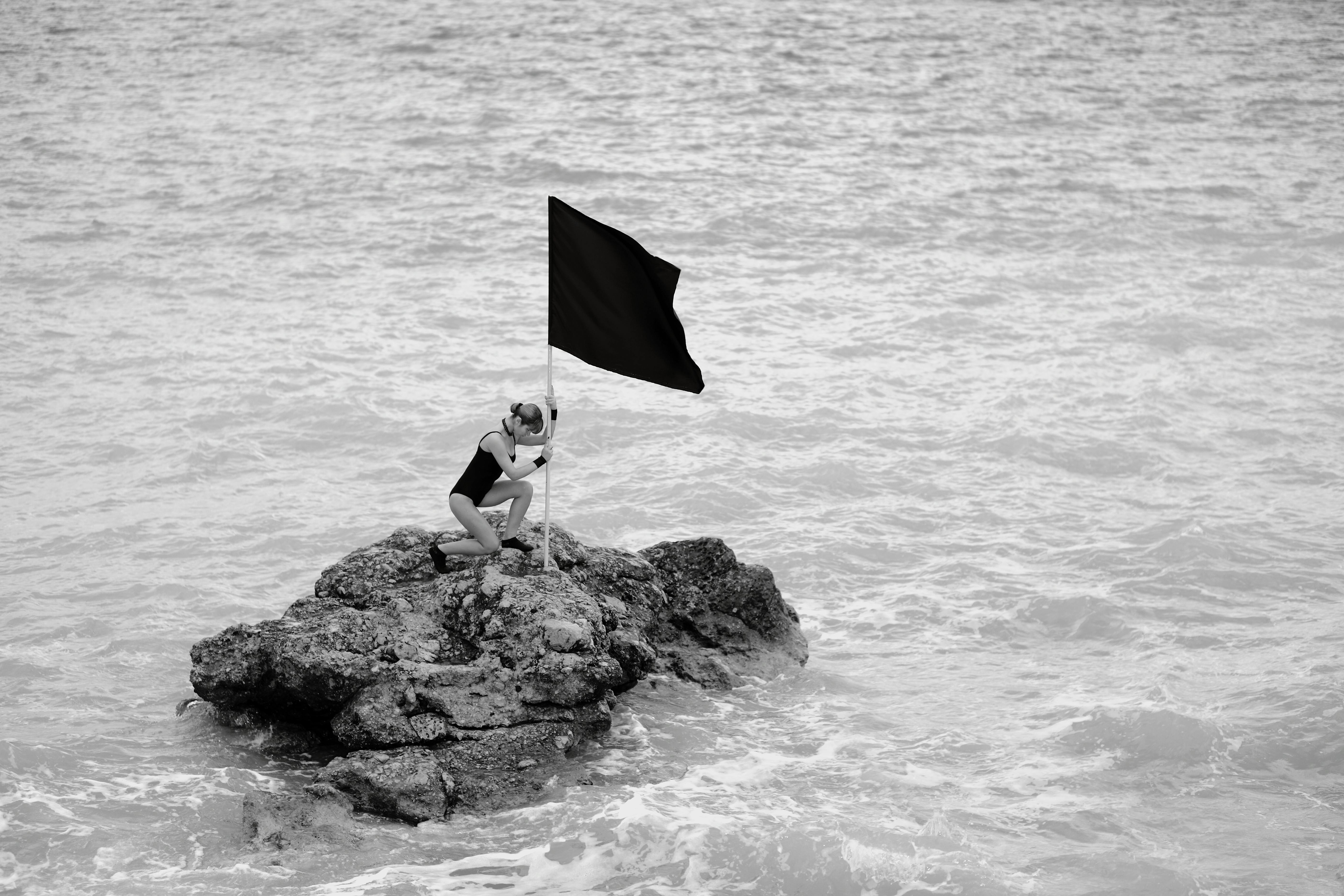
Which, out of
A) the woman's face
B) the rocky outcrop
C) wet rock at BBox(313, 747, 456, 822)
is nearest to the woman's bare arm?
the woman's face

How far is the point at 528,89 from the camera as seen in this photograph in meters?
36.4

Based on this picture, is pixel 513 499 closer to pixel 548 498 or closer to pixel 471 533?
pixel 471 533

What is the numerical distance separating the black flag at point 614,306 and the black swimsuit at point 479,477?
106 cm

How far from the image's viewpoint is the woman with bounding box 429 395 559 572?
34.3 feet

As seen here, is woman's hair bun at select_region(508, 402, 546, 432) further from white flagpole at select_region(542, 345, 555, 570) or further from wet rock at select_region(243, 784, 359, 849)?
wet rock at select_region(243, 784, 359, 849)

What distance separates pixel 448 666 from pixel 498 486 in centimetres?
167

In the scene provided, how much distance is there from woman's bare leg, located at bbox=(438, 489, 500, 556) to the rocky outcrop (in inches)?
4.0

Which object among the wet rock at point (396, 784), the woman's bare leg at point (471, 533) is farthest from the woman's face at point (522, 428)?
the wet rock at point (396, 784)

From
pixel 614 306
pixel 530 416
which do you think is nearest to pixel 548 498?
pixel 530 416

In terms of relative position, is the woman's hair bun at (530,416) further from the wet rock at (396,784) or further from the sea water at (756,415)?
the wet rock at (396,784)

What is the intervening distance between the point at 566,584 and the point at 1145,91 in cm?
3114

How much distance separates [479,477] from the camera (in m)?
10.7

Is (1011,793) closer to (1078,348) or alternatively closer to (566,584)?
(566,584)

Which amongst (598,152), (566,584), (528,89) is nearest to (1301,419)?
(566,584)
